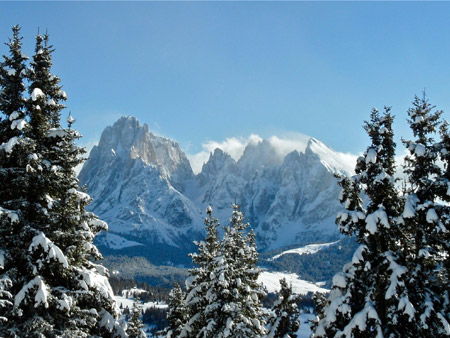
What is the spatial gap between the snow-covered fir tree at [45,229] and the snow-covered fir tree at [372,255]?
877 cm

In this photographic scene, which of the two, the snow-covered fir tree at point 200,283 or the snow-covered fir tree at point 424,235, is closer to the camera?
the snow-covered fir tree at point 424,235

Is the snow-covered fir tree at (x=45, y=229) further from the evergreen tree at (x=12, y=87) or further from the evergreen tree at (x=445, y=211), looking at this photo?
the evergreen tree at (x=445, y=211)

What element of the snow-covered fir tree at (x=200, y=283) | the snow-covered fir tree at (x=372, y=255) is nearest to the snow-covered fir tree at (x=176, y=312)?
the snow-covered fir tree at (x=200, y=283)

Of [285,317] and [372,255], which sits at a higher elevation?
[372,255]

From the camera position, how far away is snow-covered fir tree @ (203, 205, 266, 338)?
21.7 meters

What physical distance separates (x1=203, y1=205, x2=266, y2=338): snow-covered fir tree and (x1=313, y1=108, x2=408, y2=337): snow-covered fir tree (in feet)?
22.3

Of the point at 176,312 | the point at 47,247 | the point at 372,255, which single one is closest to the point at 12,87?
the point at 47,247

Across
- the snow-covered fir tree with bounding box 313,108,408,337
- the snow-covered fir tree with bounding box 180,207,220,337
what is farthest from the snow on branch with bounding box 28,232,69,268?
the snow-covered fir tree with bounding box 180,207,220,337

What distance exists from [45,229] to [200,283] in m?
13.0

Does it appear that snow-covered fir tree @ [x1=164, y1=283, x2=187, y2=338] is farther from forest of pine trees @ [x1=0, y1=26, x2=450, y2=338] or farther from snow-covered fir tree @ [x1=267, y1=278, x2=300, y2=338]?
forest of pine trees @ [x1=0, y1=26, x2=450, y2=338]

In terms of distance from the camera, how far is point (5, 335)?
12.6m

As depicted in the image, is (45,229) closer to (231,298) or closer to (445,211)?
(231,298)

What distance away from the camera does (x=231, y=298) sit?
74.2ft

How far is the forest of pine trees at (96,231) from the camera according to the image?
1345 centimetres
